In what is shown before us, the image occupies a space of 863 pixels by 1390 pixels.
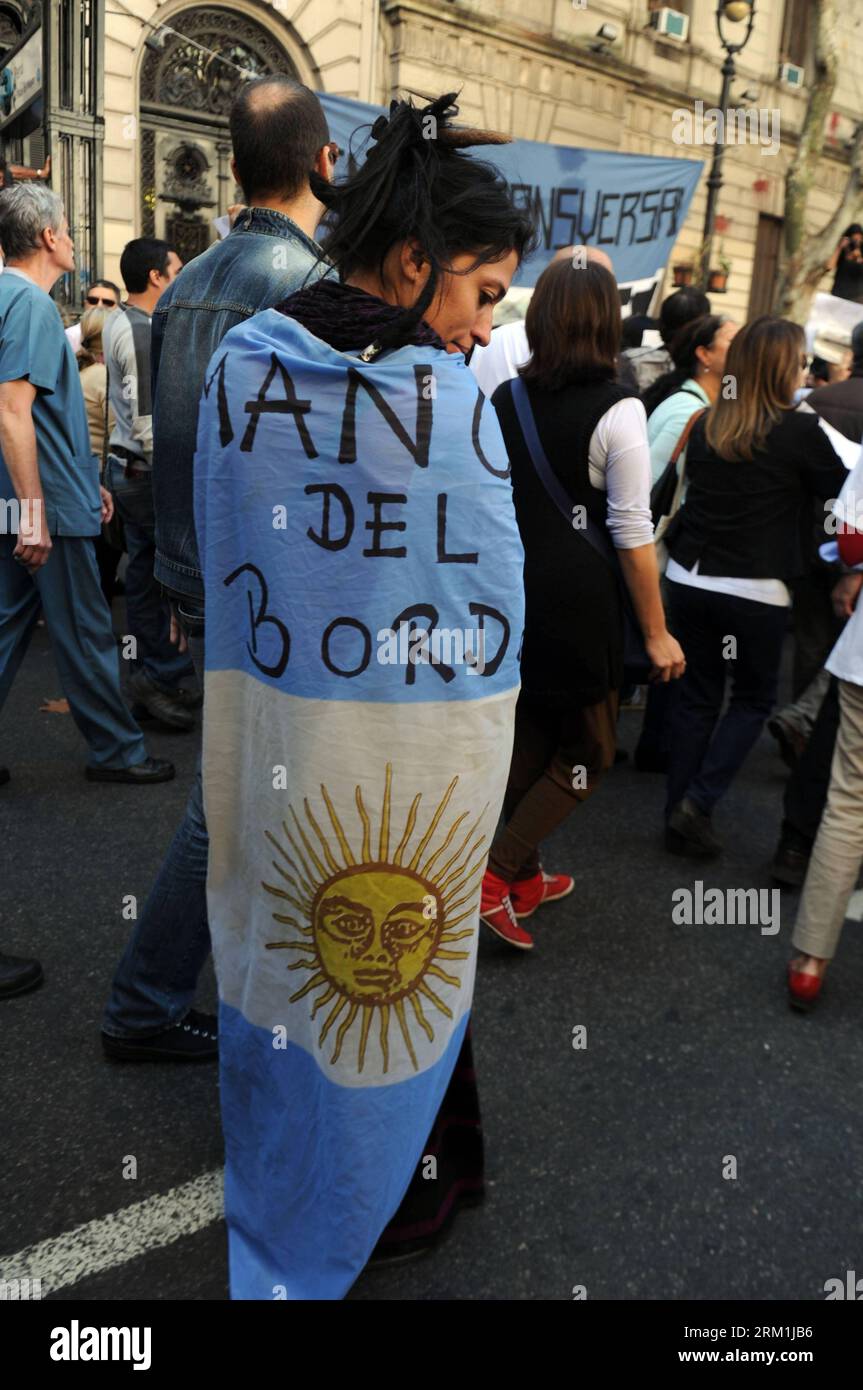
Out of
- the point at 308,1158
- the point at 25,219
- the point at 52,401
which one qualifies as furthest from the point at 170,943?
the point at 25,219

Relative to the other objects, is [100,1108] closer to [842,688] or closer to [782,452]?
[842,688]

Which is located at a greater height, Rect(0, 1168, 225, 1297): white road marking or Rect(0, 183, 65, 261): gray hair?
Rect(0, 183, 65, 261): gray hair

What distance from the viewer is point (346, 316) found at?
165 cm

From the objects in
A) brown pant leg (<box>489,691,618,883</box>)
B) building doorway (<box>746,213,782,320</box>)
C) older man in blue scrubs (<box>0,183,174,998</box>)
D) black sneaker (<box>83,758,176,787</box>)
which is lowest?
black sneaker (<box>83,758,176,787</box>)

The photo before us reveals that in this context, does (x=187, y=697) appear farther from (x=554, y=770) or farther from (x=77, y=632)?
(x=554, y=770)

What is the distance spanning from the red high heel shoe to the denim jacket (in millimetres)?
1863

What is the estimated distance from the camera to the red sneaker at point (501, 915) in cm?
316

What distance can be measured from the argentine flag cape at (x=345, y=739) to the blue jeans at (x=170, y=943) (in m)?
0.50

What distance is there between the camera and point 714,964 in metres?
3.25

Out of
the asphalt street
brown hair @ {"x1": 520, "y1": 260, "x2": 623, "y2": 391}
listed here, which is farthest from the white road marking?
brown hair @ {"x1": 520, "y1": 260, "x2": 623, "y2": 391}

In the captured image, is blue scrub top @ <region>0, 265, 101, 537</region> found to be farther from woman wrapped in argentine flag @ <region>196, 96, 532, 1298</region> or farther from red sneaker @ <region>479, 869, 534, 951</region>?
woman wrapped in argentine flag @ <region>196, 96, 532, 1298</region>

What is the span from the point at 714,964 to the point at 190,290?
2.26m

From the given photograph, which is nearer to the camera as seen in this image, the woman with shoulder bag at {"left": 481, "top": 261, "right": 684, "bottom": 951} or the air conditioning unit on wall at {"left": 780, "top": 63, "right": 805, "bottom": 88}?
the woman with shoulder bag at {"left": 481, "top": 261, "right": 684, "bottom": 951}

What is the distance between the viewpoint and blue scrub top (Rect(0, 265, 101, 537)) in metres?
3.49
